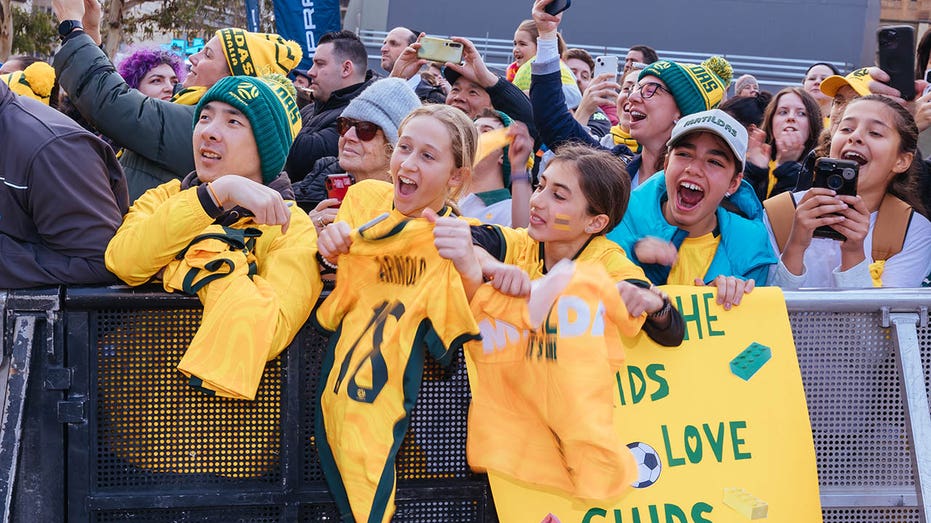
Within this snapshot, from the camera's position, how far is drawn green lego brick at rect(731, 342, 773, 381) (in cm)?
353

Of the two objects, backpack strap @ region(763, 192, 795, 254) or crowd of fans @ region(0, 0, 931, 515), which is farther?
backpack strap @ region(763, 192, 795, 254)

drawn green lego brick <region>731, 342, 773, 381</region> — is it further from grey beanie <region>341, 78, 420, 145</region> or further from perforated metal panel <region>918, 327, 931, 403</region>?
A: grey beanie <region>341, 78, 420, 145</region>

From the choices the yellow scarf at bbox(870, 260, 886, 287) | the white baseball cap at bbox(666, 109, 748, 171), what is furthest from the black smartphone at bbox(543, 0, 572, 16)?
the yellow scarf at bbox(870, 260, 886, 287)

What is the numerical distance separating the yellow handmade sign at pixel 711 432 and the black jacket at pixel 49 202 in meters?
1.56

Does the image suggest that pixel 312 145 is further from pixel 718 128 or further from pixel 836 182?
pixel 836 182

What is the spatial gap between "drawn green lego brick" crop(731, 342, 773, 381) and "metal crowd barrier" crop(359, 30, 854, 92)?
22714 millimetres

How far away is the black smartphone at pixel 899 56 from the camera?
5.02 meters

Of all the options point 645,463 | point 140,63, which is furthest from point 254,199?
point 140,63

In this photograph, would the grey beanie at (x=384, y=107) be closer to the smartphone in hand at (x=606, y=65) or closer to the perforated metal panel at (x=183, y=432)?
the perforated metal panel at (x=183, y=432)

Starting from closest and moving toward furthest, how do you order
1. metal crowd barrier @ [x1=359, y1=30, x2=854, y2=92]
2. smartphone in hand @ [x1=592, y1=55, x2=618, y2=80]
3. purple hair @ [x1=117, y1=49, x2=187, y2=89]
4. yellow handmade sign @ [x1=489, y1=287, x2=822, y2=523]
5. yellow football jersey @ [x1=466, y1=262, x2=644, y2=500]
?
1. yellow football jersey @ [x1=466, y1=262, x2=644, y2=500]
2. yellow handmade sign @ [x1=489, y1=287, x2=822, y2=523]
3. purple hair @ [x1=117, y1=49, x2=187, y2=89]
4. smartphone in hand @ [x1=592, y1=55, x2=618, y2=80]
5. metal crowd barrier @ [x1=359, y1=30, x2=854, y2=92]

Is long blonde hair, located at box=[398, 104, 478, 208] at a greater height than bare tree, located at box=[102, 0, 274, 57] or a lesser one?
lesser

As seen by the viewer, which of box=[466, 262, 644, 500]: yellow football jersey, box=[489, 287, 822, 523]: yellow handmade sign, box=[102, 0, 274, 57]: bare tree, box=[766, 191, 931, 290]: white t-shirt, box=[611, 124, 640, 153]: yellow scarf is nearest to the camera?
box=[466, 262, 644, 500]: yellow football jersey

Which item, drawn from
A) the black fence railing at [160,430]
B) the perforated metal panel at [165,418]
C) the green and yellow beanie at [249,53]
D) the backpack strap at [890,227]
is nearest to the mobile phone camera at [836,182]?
the backpack strap at [890,227]

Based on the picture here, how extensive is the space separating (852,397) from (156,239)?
7.97 feet
